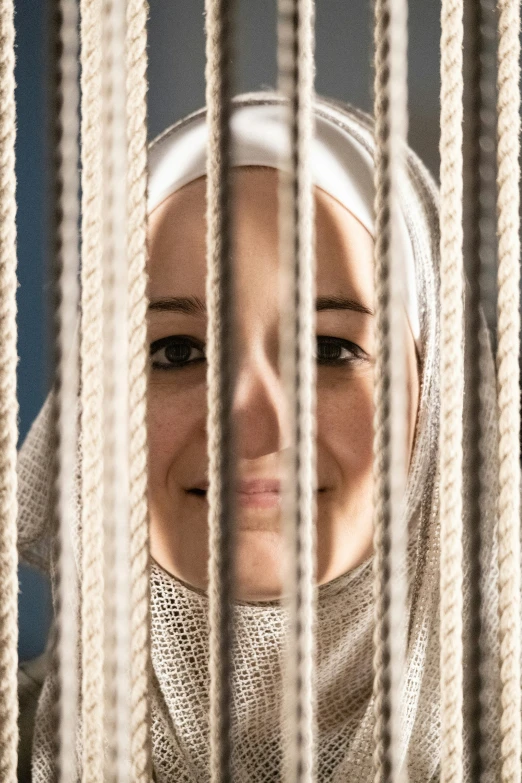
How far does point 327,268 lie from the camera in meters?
0.56

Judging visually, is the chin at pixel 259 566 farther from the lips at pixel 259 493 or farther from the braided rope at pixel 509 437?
the braided rope at pixel 509 437

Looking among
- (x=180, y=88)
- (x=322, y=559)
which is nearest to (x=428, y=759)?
(x=322, y=559)

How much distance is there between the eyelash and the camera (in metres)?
0.58

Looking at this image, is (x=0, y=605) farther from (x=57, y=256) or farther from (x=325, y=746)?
(x=325, y=746)

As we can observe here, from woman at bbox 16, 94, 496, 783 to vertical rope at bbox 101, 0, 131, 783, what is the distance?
12cm

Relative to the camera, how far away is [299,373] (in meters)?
0.42

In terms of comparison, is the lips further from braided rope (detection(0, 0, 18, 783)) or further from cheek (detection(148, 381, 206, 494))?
braided rope (detection(0, 0, 18, 783))

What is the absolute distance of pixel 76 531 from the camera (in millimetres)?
622

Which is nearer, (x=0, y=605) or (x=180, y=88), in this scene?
(x=0, y=605)

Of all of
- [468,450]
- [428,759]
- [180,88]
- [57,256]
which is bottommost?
[428,759]

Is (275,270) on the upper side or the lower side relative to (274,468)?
upper

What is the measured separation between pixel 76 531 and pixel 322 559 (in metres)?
0.20

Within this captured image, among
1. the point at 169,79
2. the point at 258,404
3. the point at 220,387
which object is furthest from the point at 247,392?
the point at 169,79

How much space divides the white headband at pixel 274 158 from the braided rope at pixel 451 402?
0.49 feet
